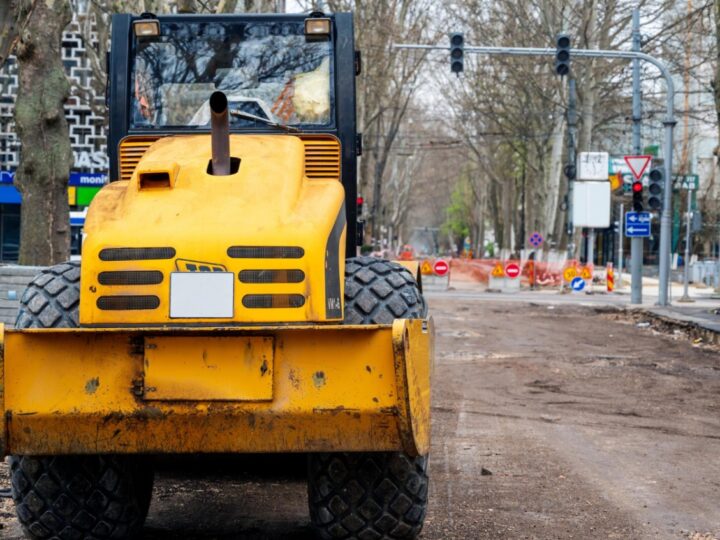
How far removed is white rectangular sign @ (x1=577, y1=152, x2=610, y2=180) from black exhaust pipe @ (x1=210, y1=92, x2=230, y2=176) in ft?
115

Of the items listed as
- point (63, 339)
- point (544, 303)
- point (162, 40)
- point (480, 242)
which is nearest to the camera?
point (63, 339)

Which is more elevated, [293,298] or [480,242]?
[293,298]

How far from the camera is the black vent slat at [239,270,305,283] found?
5426 millimetres

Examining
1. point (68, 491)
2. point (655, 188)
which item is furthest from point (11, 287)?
point (655, 188)

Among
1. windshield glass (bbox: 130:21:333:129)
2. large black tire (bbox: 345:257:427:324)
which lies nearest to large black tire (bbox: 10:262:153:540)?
large black tire (bbox: 345:257:427:324)

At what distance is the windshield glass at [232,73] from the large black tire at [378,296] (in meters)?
1.59

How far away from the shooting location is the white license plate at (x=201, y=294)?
17.7 ft

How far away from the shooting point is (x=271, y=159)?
623cm

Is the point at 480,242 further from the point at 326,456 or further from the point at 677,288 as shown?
the point at 326,456

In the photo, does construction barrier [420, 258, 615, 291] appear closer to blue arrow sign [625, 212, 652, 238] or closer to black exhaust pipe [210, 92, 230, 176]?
blue arrow sign [625, 212, 652, 238]

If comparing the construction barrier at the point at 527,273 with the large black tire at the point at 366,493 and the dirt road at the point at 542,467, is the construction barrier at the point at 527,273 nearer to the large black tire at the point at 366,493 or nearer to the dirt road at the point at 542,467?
the dirt road at the point at 542,467

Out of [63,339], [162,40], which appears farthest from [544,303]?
[63,339]

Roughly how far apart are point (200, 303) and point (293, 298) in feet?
1.32

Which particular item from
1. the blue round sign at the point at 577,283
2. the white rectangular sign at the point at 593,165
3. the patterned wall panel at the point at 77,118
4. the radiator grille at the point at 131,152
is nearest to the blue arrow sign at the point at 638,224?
the white rectangular sign at the point at 593,165
